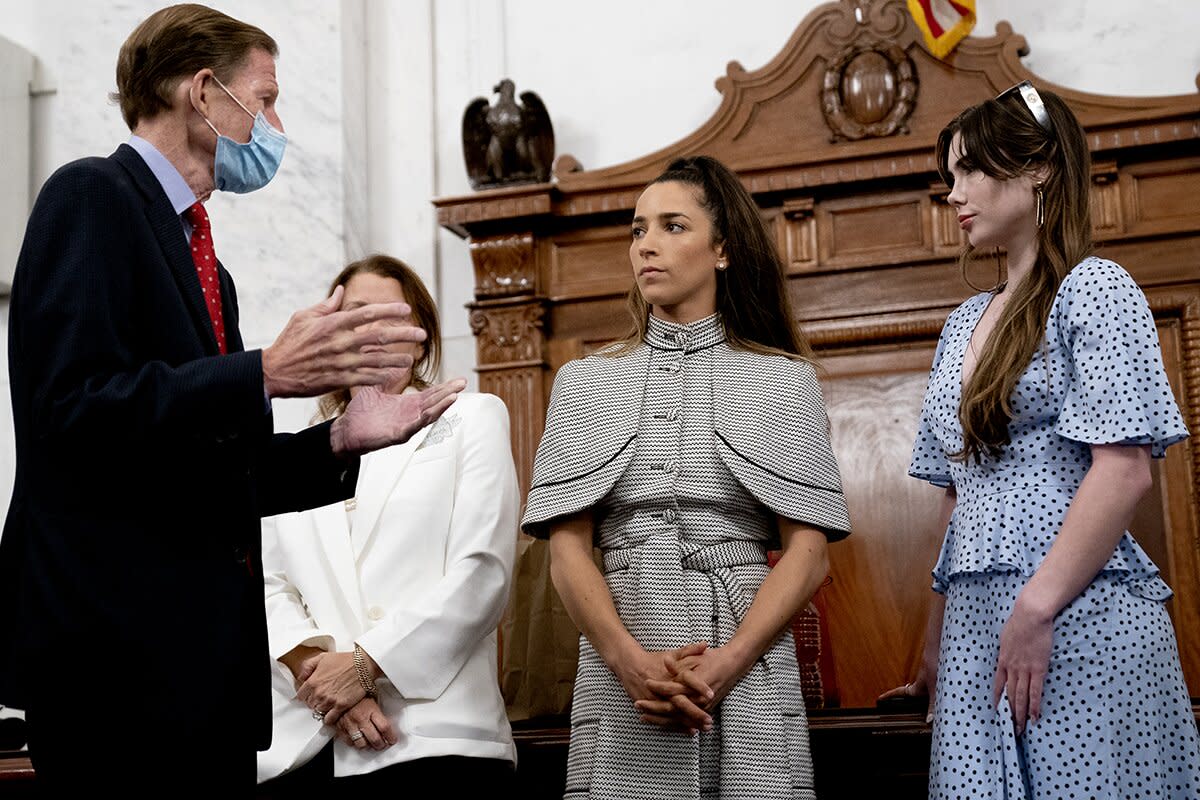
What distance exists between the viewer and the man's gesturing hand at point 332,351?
189 centimetres

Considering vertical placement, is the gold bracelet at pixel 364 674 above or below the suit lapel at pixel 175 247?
below

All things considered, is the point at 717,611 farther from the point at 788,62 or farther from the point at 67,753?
the point at 788,62

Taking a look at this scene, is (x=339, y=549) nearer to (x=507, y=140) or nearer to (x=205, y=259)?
(x=205, y=259)

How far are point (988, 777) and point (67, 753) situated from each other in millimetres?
1467

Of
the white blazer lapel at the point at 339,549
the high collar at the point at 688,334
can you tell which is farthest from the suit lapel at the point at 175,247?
the high collar at the point at 688,334

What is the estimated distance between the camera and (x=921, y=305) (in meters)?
4.57

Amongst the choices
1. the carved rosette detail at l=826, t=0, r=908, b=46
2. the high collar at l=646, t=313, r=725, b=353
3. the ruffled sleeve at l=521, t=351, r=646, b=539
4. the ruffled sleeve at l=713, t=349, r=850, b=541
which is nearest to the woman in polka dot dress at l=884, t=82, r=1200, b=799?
the ruffled sleeve at l=713, t=349, r=850, b=541

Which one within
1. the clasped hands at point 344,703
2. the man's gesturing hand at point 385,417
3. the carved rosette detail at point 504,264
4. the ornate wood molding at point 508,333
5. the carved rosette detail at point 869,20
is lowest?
the clasped hands at point 344,703

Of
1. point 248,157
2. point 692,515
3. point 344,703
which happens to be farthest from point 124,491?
point 692,515

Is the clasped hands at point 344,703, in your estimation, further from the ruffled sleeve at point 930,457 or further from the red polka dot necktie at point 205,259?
the ruffled sleeve at point 930,457

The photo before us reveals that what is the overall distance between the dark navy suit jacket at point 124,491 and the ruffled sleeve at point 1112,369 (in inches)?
53.7

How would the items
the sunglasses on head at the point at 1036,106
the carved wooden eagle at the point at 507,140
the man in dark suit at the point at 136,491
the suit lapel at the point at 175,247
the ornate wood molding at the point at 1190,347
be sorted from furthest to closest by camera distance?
1. the carved wooden eagle at the point at 507,140
2. the ornate wood molding at the point at 1190,347
3. the sunglasses on head at the point at 1036,106
4. the suit lapel at the point at 175,247
5. the man in dark suit at the point at 136,491

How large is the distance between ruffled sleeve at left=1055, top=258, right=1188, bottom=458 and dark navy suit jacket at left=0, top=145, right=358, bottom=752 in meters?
1.36

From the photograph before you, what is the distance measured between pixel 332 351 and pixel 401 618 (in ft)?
3.75
